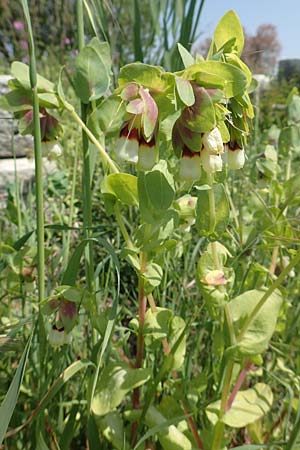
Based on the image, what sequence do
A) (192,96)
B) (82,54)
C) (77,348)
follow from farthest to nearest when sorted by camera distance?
(77,348) → (82,54) → (192,96)

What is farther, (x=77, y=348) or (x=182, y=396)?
(x=77, y=348)

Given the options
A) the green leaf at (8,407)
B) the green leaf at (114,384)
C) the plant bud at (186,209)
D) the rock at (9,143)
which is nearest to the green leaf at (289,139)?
the plant bud at (186,209)

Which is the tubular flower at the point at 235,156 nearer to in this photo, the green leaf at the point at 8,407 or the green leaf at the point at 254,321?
the green leaf at the point at 254,321

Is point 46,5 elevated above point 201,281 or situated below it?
above

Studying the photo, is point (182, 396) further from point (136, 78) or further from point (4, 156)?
point (4, 156)

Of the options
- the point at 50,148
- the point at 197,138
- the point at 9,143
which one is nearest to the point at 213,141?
the point at 197,138

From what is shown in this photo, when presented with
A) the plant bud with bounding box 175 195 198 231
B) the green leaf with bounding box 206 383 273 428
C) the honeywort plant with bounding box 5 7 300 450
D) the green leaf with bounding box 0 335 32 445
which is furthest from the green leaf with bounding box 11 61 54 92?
the green leaf with bounding box 206 383 273 428

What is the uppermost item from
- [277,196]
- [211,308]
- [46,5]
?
[46,5]

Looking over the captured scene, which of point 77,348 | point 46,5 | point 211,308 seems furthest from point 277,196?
point 46,5

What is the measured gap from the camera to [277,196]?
859 millimetres

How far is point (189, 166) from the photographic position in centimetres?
49

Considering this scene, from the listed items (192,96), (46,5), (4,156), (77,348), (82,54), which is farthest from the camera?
(46,5)

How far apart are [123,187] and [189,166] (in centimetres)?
11

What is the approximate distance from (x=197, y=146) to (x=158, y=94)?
7 centimetres
